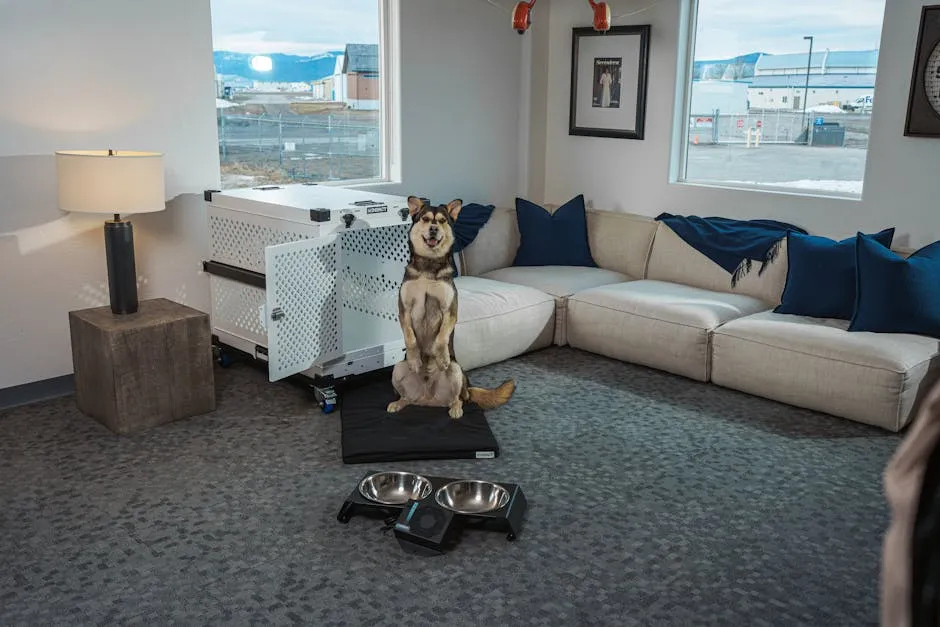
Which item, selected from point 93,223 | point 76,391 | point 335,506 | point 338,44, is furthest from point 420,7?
point 335,506

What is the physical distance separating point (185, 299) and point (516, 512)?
2.36 meters

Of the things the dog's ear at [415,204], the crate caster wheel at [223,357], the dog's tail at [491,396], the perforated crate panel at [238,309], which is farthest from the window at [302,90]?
the dog's tail at [491,396]

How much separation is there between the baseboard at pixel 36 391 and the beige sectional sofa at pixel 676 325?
1840 millimetres

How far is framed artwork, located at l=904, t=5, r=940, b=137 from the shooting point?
413cm

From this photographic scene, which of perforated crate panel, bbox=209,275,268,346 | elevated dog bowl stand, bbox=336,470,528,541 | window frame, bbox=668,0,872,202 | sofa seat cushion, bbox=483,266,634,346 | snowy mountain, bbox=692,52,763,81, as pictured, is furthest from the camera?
window frame, bbox=668,0,872,202

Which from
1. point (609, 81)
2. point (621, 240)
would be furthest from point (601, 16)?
point (621, 240)

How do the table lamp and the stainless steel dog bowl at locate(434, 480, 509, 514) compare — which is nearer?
the stainless steel dog bowl at locate(434, 480, 509, 514)

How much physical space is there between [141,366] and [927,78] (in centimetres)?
384

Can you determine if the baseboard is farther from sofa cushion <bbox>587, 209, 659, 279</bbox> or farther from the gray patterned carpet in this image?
sofa cushion <bbox>587, 209, 659, 279</bbox>

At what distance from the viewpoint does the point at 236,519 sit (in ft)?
9.43

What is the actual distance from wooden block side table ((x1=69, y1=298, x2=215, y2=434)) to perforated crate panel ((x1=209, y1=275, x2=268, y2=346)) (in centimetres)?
34

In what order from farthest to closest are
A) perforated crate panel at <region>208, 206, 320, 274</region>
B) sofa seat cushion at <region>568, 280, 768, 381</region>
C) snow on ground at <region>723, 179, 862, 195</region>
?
1. snow on ground at <region>723, 179, 862, 195</region>
2. sofa seat cushion at <region>568, 280, 768, 381</region>
3. perforated crate panel at <region>208, 206, 320, 274</region>

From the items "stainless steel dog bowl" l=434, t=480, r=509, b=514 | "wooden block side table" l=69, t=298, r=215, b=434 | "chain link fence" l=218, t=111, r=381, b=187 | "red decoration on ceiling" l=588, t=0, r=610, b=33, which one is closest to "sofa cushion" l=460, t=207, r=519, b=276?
"chain link fence" l=218, t=111, r=381, b=187

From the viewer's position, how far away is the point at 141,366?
356 cm
